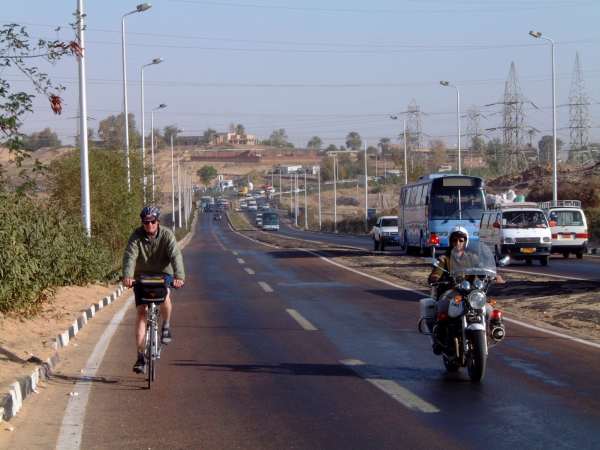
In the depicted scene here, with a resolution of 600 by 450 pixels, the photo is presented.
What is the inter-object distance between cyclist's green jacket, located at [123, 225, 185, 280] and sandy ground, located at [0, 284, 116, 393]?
171 centimetres

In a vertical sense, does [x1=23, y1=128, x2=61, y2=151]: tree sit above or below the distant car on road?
above

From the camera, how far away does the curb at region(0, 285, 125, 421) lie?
8.55 m

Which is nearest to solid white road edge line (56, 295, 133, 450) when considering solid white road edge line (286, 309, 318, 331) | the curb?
the curb

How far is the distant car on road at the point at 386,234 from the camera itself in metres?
48.7

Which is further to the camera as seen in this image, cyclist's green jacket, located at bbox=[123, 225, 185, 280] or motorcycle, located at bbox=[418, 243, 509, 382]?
cyclist's green jacket, located at bbox=[123, 225, 185, 280]

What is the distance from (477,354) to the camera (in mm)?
9812

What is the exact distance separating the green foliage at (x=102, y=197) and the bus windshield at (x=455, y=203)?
13293mm

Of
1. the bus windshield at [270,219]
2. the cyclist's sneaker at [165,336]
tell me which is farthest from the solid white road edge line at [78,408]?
the bus windshield at [270,219]

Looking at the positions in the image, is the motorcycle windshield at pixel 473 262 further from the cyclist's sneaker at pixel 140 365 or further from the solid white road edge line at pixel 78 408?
the solid white road edge line at pixel 78 408

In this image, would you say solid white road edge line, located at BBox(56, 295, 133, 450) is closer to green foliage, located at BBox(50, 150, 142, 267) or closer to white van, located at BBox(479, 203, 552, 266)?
green foliage, located at BBox(50, 150, 142, 267)

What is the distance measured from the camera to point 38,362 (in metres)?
11.1

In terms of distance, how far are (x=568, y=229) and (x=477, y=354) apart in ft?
92.2

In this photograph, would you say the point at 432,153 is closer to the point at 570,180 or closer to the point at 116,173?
the point at 570,180

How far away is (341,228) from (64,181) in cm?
6635
